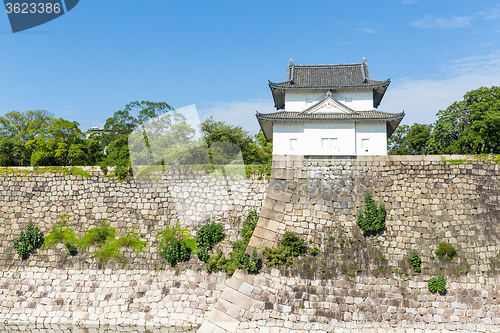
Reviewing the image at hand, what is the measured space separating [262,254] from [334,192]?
407 cm

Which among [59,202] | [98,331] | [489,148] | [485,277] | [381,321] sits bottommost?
[98,331]

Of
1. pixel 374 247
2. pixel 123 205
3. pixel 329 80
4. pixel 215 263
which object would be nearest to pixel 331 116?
pixel 329 80

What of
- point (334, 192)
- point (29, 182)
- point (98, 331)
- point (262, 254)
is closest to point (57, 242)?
point (29, 182)

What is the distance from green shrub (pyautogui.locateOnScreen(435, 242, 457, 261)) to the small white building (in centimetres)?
718

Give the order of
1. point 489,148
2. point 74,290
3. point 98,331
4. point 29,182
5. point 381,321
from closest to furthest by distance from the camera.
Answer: point 381,321
point 98,331
point 74,290
point 29,182
point 489,148

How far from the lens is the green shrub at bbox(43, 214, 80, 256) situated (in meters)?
15.5

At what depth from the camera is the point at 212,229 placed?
48.9 ft

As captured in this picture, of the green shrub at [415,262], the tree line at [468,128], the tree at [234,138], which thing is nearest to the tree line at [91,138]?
the tree at [234,138]

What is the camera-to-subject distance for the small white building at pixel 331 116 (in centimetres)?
1938

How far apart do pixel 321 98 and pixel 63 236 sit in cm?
1598

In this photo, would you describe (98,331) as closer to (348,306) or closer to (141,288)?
(141,288)

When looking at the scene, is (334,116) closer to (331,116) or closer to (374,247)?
(331,116)

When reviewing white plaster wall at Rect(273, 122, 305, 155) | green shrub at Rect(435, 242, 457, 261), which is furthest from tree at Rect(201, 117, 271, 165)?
green shrub at Rect(435, 242, 457, 261)

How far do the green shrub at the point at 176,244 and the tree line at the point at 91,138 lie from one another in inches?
147
